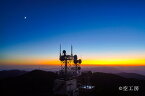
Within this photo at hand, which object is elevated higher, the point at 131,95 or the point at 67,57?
the point at 67,57

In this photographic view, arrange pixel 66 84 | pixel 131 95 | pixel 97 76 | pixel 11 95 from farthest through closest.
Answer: pixel 97 76, pixel 11 95, pixel 131 95, pixel 66 84

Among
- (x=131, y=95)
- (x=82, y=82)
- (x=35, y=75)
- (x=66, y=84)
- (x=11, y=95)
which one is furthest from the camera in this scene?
(x=35, y=75)

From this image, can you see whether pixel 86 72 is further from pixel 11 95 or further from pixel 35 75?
pixel 35 75

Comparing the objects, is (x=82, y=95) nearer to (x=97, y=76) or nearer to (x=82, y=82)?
(x=82, y=82)

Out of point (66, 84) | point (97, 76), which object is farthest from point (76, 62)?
point (97, 76)

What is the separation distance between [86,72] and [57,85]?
8.12 m

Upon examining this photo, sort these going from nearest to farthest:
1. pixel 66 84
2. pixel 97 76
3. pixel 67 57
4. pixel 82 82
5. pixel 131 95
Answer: pixel 66 84, pixel 67 57, pixel 82 82, pixel 131 95, pixel 97 76

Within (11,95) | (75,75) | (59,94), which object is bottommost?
(11,95)

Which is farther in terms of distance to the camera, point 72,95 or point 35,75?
point 35,75

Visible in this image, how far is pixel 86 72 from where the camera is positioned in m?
43.7

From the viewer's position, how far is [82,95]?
4347 cm

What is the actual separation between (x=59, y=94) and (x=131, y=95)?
22.8 meters

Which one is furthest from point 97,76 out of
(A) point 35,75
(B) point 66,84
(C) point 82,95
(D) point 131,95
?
(B) point 66,84

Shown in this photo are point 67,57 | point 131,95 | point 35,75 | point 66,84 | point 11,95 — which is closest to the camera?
point 66,84
